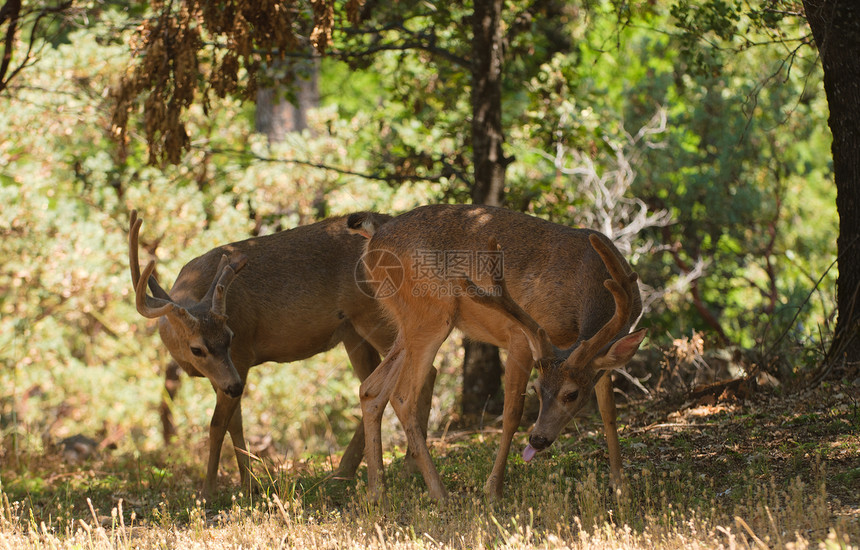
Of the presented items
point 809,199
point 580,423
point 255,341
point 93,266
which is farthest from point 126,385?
point 809,199

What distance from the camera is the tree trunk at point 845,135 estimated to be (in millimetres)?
7488

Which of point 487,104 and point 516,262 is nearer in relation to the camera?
point 516,262

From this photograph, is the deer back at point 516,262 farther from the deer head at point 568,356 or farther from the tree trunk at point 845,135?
the tree trunk at point 845,135

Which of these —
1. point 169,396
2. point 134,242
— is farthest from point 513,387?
point 169,396

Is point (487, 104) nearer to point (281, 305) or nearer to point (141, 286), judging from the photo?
point (281, 305)

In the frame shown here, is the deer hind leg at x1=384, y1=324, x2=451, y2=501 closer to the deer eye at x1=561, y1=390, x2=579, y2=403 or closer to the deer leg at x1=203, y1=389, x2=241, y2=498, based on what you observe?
the deer eye at x1=561, y1=390, x2=579, y2=403

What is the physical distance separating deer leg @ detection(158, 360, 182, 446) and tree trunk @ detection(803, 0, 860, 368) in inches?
489

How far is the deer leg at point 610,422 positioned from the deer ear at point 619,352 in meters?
0.69

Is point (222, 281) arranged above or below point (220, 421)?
above

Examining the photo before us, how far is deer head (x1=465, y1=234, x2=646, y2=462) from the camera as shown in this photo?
5625mm

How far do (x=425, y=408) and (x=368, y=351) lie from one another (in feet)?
3.12

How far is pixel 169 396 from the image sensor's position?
16875 mm

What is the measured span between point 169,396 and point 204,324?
10.1 meters

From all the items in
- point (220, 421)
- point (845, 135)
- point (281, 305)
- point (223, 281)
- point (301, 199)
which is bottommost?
A: point (220, 421)
